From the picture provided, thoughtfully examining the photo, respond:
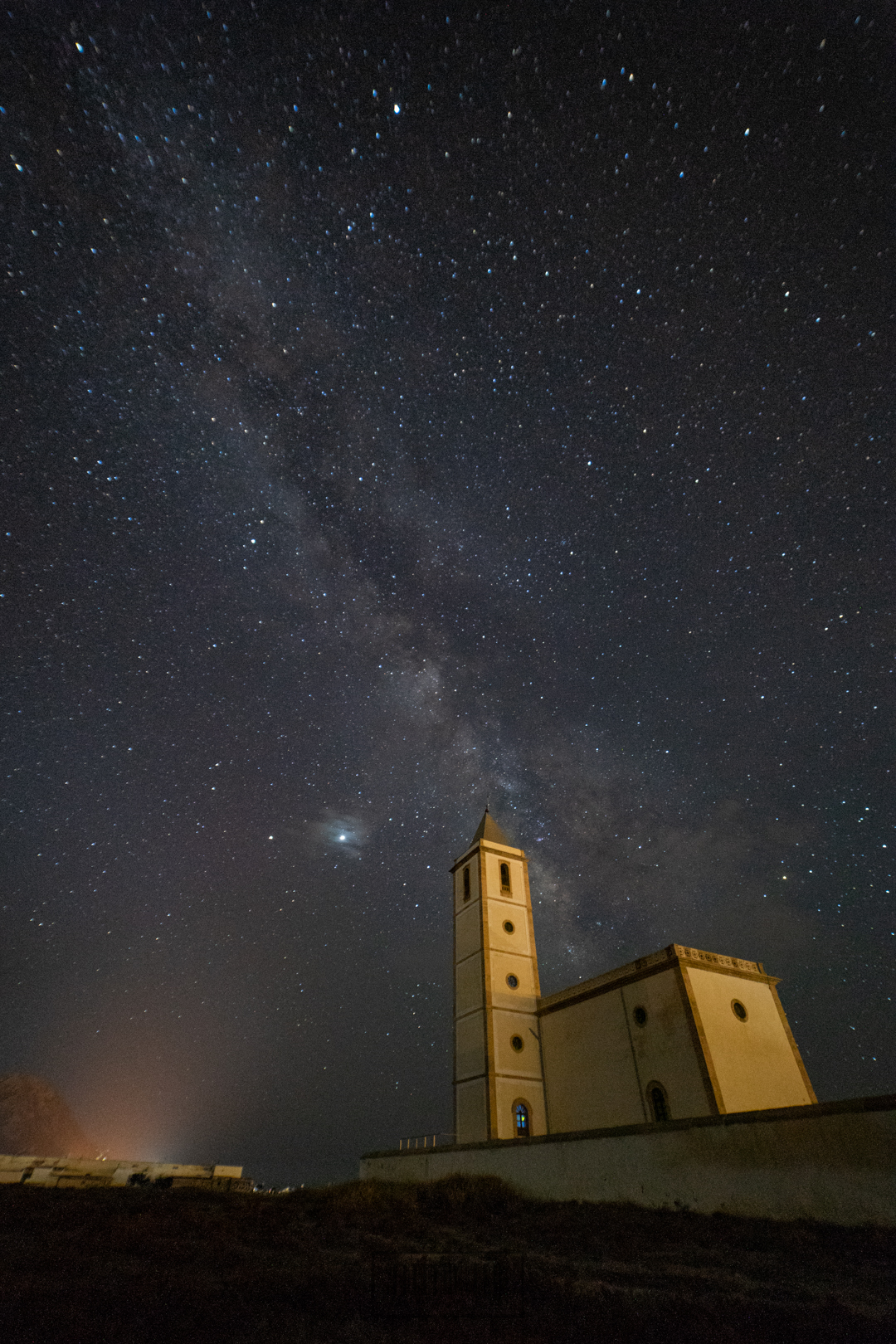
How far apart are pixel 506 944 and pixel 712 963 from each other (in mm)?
10517

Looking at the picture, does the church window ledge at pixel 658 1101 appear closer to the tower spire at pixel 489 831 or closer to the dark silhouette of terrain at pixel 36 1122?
the tower spire at pixel 489 831

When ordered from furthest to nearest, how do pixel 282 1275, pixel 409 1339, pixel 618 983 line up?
pixel 618 983, pixel 282 1275, pixel 409 1339

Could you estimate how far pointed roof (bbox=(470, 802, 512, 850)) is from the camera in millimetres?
33312

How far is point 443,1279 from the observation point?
26.6 feet

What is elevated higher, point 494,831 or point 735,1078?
point 494,831

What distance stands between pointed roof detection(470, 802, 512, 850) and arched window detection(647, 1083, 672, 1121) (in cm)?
1393

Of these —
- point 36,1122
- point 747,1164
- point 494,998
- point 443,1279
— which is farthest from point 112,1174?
point 36,1122

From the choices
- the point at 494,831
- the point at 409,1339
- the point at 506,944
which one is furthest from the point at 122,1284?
the point at 494,831

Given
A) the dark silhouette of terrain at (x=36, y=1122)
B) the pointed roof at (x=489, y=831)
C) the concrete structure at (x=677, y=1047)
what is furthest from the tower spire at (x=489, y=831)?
the dark silhouette of terrain at (x=36, y=1122)

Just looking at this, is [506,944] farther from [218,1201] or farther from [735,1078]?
[218,1201]

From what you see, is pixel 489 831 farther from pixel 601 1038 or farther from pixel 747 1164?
pixel 747 1164

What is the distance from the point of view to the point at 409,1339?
584 centimetres

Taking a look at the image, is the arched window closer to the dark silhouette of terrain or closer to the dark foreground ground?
the dark foreground ground

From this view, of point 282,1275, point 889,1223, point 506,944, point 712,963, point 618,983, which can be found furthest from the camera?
point 506,944
